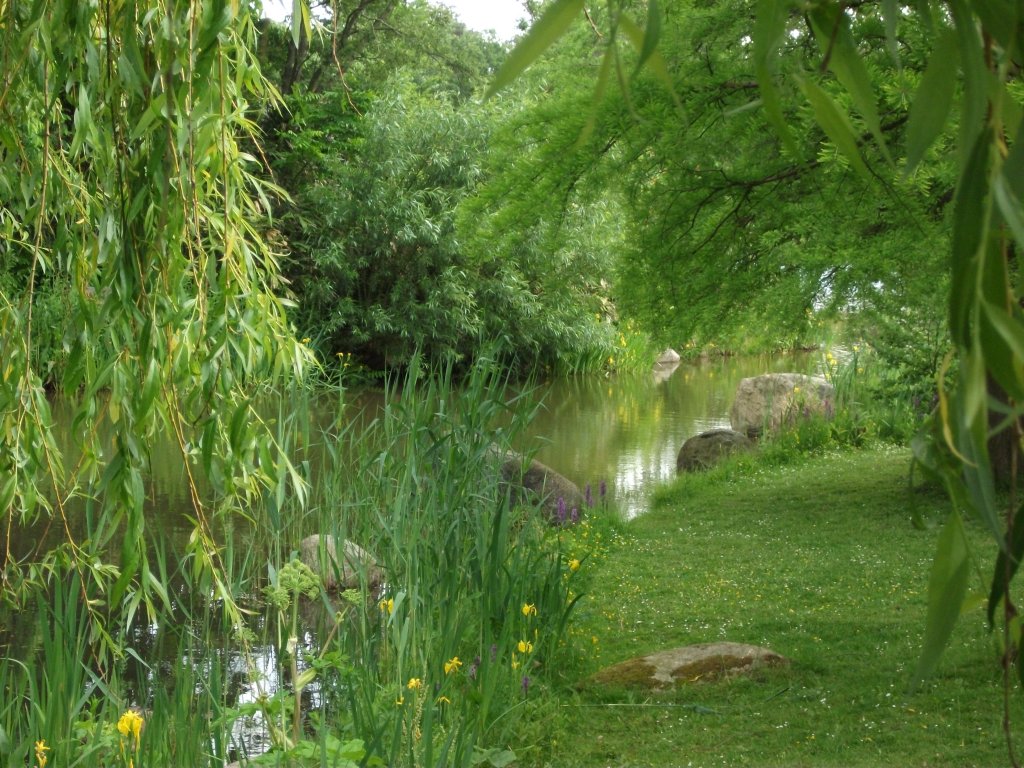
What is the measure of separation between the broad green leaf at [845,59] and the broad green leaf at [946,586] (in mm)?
327

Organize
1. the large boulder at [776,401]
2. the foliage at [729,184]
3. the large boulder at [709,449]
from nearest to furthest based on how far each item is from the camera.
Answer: the foliage at [729,184], the large boulder at [709,449], the large boulder at [776,401]

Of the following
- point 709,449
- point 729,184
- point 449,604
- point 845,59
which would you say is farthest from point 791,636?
point 709,449

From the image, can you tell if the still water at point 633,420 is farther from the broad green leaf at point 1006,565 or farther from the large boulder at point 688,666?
the broad green leaf at point 1006,565

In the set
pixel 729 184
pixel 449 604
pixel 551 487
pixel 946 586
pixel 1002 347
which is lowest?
pixel 551 487

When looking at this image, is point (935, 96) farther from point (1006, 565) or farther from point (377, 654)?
point (377, 654)

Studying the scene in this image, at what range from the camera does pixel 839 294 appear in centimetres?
484

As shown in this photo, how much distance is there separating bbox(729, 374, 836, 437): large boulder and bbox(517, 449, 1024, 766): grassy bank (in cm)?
281

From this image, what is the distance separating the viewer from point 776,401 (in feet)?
39.2

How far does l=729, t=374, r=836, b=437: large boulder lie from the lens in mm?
11430

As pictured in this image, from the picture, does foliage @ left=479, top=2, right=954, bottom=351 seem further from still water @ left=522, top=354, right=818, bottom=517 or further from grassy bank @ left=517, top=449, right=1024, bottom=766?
still water @ left=522, top=354, right=818, bottom=517

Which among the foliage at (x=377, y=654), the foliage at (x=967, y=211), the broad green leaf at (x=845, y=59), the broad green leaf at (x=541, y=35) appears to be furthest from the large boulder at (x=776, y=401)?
the broad green leaf at (x=541, y=35)

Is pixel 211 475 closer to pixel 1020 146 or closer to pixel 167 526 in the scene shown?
pixel 1020 146

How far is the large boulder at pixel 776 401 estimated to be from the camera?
450 inches

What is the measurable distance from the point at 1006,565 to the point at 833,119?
1.30 feet
